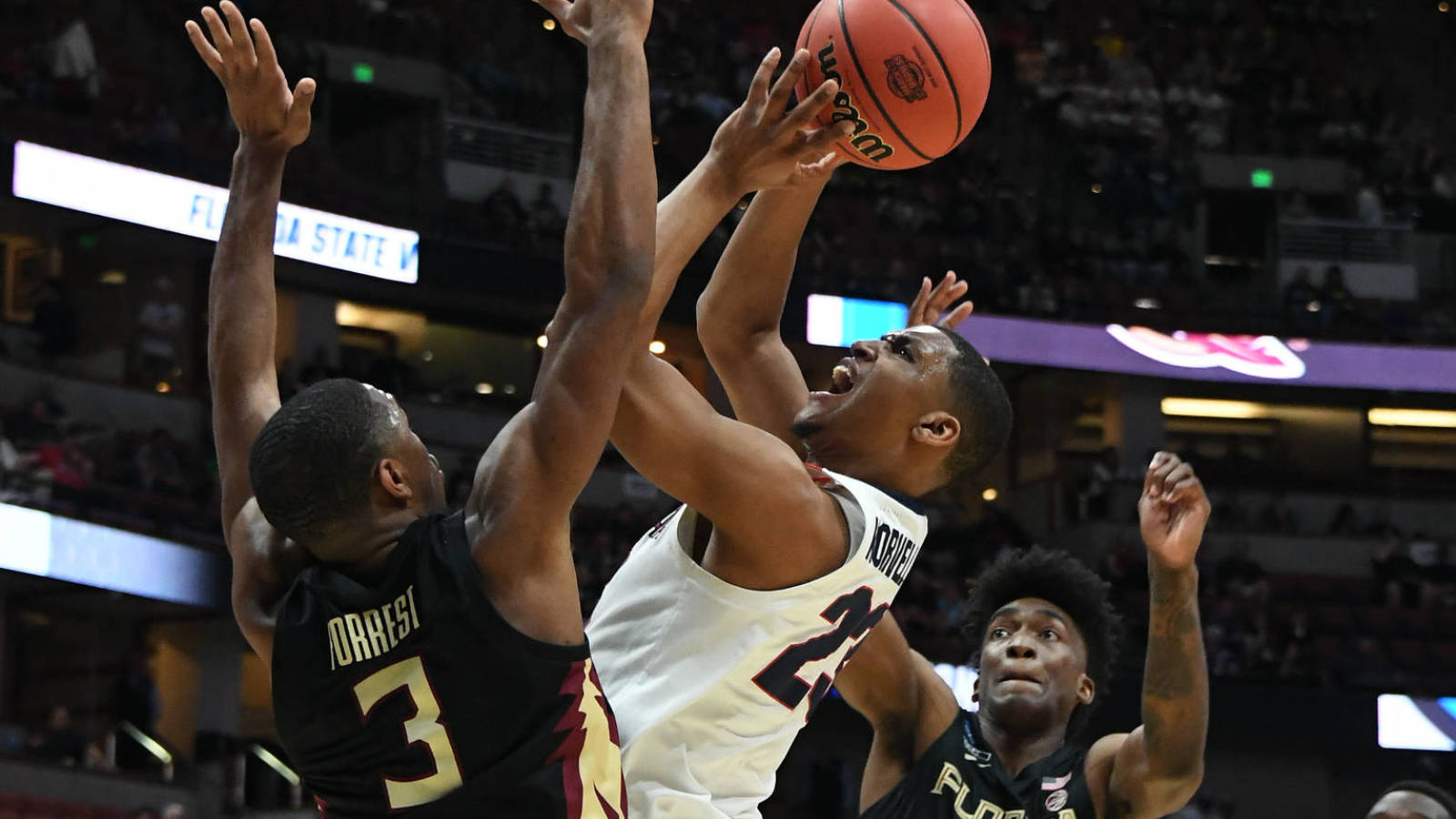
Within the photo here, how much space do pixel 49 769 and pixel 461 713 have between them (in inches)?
481

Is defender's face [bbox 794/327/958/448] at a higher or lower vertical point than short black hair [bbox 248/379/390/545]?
higher

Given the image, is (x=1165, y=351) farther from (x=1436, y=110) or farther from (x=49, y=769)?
(x=49, y=769)

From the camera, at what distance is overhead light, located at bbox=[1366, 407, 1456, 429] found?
82.7 ft

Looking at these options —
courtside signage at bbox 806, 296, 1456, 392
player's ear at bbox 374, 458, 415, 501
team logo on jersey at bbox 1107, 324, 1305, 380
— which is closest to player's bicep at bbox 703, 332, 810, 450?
player's ear at bbox 374, 458, 415, 501

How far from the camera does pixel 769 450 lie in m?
3.48

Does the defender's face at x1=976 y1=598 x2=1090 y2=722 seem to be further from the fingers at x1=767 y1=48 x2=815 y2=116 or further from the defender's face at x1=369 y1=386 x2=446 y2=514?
the defender's face at x1=369 y1=386 x2=446 y2=514

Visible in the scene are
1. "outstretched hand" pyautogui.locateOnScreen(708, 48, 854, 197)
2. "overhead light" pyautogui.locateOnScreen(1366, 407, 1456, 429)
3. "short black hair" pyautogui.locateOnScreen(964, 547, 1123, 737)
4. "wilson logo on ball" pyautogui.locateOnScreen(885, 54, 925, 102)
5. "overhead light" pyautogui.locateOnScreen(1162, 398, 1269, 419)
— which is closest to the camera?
"outstretched hand" pyautogui.locateOnScreen(708, 48, 854, 197)

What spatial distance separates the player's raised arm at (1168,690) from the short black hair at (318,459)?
199cm

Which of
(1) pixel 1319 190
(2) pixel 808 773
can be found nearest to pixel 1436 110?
(1) pixel 1319 190

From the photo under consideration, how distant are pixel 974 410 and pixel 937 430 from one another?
11cm

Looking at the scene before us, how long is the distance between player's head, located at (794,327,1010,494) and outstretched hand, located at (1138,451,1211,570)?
1.38 ft

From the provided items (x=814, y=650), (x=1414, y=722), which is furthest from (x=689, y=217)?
(x=1414, y=722)

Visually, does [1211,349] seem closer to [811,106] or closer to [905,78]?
[905,78]

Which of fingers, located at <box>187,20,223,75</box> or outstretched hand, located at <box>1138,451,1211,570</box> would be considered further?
outstretched hand, located at <box>1138,451,1211,570</box>
